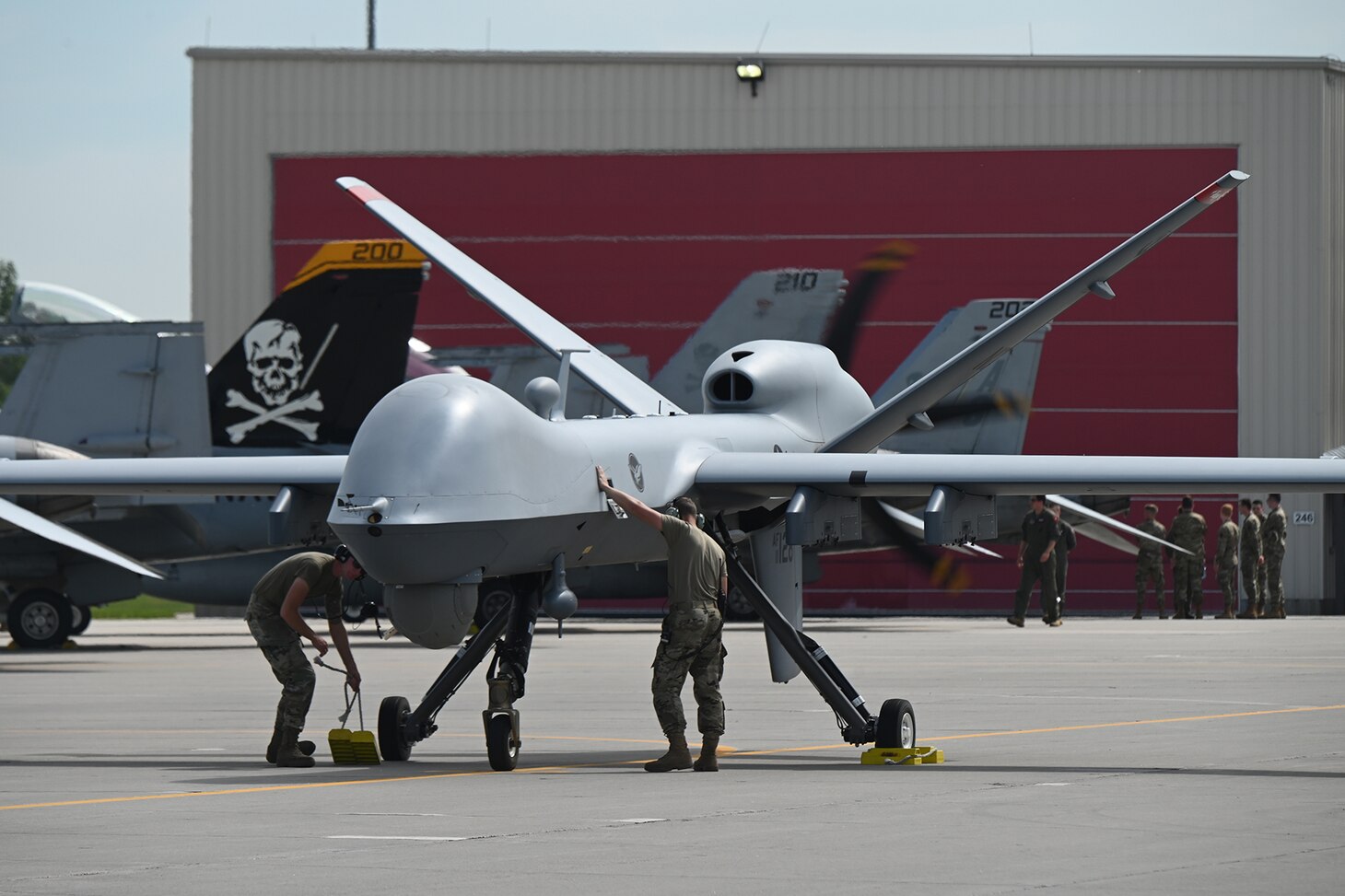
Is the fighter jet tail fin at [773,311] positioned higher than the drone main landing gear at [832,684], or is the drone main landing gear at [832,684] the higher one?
the fighter jet tail fin at [773,311]

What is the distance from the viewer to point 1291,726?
1503 centimetres

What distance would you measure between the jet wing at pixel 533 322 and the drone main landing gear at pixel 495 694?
304cm

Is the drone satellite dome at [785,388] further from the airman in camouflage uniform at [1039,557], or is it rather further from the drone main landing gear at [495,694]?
the airman in camouflage uniform at [1039,557]

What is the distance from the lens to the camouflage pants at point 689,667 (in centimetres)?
1255

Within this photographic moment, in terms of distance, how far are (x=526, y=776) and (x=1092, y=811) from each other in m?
3.75

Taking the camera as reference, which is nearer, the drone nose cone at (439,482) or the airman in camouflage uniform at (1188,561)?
the drone nose cone at (439,482)

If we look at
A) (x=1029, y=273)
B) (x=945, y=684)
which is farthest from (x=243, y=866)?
(x=1029, y=273)

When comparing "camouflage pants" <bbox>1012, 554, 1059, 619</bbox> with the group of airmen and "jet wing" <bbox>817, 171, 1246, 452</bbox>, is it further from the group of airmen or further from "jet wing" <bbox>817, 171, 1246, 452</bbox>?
"jet wing" <bbox>817, 171, 1246, 452</bbox>

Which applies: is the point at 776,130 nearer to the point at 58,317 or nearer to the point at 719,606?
the point at 58,317

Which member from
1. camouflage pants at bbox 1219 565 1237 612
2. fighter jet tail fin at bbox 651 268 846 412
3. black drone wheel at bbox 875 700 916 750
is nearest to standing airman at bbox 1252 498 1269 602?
camouflage pants at bbox 1219 565 1237 612

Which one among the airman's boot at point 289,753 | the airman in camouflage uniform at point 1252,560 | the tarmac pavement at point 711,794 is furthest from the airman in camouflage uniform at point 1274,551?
the airman's boot at point 289,753

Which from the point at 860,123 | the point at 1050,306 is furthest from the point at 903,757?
the point at 860,123

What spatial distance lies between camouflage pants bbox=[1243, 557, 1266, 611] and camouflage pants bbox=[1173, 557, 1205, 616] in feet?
2.83

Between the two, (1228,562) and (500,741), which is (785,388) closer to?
(500,741)
